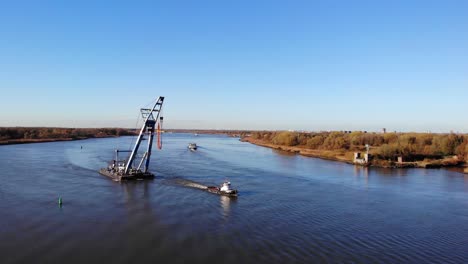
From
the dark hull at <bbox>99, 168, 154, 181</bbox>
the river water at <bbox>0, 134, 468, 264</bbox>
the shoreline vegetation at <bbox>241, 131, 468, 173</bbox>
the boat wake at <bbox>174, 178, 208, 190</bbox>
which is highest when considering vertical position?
the shoreline vegetation at <bbox>241, 131, 468, 173</bbox>

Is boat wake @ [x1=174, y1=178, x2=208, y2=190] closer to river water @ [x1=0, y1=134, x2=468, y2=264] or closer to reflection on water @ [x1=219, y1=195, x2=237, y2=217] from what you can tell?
river water @ [x1=0, y1=134, x2=468, y2=264]

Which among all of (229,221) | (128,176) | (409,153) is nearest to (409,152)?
(409,153)

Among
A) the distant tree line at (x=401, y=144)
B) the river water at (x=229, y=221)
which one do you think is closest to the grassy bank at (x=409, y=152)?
the distant tree line at (x=401, y=144)

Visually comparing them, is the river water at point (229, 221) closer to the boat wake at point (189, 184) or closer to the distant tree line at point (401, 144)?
the boat wake at point (189, 184)

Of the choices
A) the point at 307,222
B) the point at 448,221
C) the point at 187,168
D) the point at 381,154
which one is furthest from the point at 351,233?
the point at 381,154

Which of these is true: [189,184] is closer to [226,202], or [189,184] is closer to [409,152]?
[226,202]

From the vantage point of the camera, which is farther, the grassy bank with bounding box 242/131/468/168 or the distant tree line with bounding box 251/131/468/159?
the distant tree line with bounding box 251/131/468/159

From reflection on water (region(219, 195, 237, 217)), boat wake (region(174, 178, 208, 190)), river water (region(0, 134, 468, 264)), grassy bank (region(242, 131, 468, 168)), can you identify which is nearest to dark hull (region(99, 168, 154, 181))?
river water (region(0, 134, 468, 264))

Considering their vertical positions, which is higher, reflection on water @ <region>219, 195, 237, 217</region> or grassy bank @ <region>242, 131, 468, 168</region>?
grassy bank @ <region>242, 131, 468, 168</region>
